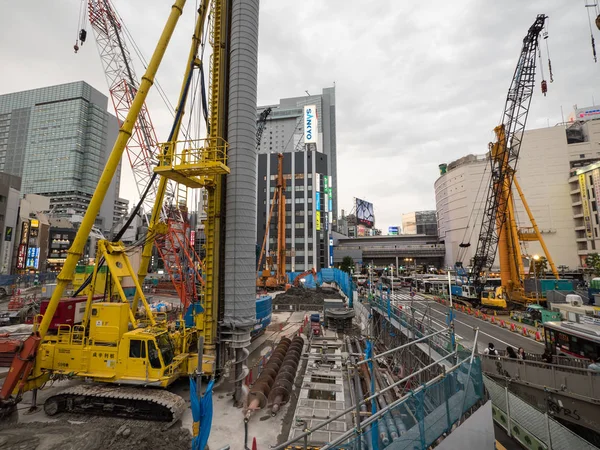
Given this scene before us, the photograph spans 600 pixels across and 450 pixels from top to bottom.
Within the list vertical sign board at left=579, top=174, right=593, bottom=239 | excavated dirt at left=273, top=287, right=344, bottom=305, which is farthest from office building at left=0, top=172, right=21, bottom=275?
vertical sign board at left=579, top=174, right=593, bottom=239

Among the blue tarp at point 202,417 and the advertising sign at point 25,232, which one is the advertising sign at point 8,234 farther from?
the blue tarp at point 202,417

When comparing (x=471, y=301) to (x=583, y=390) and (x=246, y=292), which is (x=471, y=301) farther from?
(x=246, y=292)

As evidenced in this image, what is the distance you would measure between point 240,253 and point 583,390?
12.3 m

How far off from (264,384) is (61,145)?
160849 millimetres

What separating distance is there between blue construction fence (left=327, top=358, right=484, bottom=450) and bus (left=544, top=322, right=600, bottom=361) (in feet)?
30.3

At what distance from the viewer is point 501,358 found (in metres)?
11.6

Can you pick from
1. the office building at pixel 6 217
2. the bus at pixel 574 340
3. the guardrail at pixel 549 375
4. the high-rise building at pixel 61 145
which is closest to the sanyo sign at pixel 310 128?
the office building at pixel 6 217

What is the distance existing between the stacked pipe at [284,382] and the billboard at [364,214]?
96148 mm

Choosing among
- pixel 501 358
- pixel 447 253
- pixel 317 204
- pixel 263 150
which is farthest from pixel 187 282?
pixel 263 150

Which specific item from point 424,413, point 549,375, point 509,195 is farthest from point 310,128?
point 424,413

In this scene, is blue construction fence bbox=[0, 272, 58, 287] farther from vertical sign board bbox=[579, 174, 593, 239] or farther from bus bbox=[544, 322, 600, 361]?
vertical sign board bbox=[579, 174, 593, 239]

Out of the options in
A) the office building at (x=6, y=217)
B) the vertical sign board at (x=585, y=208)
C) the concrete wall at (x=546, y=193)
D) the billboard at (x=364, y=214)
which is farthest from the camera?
the billboard at (x=364, y=214)

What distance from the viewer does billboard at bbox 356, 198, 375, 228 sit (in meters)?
109

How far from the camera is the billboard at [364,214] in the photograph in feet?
359
